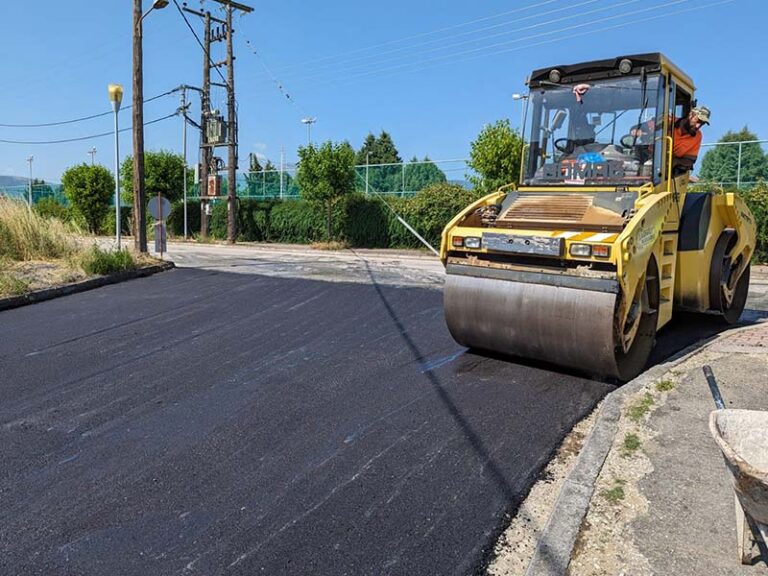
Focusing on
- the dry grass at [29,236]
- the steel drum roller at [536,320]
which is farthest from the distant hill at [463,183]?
the steel drum roller at [536,320]

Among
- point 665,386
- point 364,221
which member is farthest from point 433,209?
point 665,386

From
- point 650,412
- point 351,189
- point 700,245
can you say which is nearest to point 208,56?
point 351,189

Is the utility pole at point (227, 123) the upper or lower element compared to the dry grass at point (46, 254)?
upper

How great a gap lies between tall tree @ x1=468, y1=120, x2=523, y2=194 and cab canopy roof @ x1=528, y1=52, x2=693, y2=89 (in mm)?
13981

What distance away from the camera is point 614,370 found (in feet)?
17.7

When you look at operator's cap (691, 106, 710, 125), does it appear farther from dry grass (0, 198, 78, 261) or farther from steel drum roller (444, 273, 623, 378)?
dry grass (0, 198, 78, 261)

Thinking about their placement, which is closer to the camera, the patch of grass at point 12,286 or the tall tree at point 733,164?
the patch of grass at point 12,286

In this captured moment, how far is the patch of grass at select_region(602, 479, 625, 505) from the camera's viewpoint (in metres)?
3.48

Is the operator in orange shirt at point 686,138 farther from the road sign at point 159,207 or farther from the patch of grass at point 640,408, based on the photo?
the road sign at point 159,207

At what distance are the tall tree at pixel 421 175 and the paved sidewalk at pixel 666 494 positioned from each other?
20540mm

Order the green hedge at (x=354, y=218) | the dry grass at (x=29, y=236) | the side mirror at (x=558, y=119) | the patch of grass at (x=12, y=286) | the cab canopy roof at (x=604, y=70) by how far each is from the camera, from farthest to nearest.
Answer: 1. the green hedge at (x=354, y=218)
2. the dry grass at (x=29, y=236)
3. the patch of grass at (x=12, y=286)
4. the side mirror at (x=558, y=119)
5. the cab canopy roof at (x=604, y=70)

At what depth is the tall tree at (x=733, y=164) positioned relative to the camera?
760 inches

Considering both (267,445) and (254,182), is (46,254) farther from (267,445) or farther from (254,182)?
(254,182)

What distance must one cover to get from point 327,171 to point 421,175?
4.51 m
